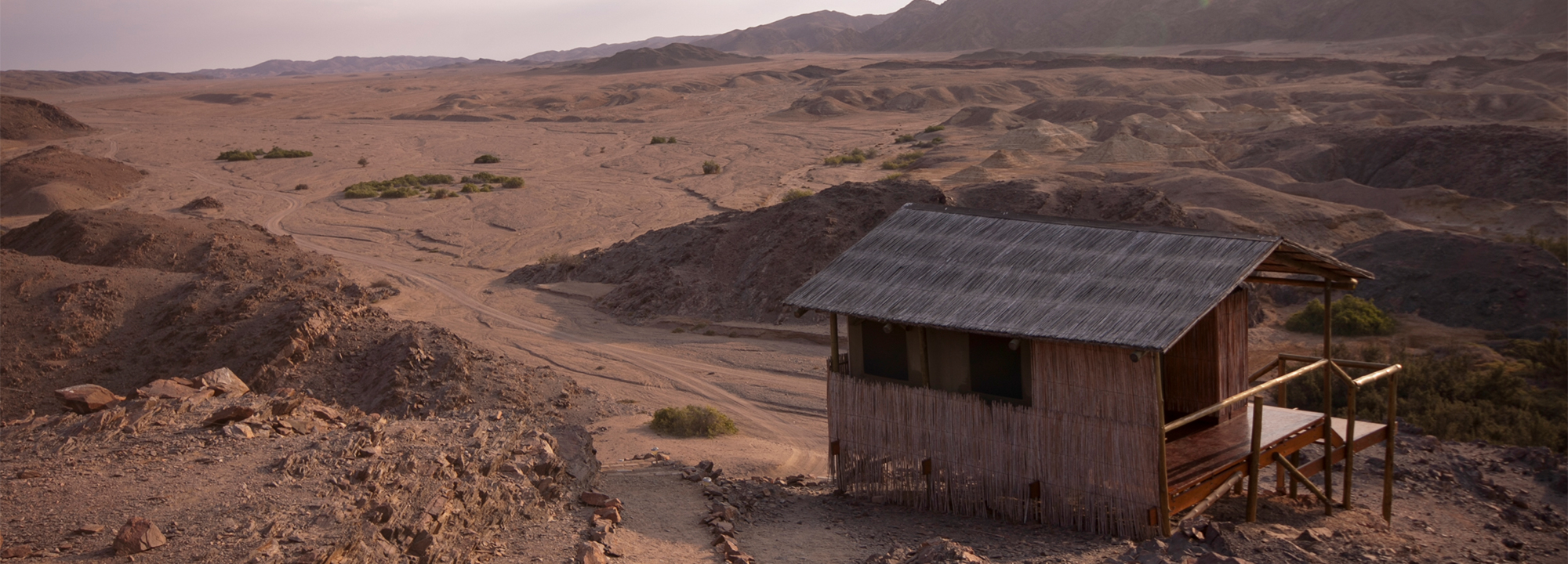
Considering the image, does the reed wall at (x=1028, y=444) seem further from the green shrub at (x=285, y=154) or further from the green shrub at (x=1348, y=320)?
the green shrub at (x=285, y=154)

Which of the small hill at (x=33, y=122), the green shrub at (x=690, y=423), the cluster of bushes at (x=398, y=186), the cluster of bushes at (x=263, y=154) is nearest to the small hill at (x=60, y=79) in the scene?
the small hill at (x=33, y=122)

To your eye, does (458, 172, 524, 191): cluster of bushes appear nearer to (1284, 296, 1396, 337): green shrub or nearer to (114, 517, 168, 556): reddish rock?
(1284, 296, 1396, 337): green shrub

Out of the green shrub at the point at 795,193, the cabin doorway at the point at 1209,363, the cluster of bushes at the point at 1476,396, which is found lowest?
the cluster of bushes at the point at 1476,396

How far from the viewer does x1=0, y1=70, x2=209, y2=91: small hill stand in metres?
134

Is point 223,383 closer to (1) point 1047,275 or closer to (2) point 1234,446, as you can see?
(1) point 1047,275

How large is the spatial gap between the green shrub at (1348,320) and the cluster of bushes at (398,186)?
94.2 ft

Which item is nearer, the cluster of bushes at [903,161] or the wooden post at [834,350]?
the wooden post at [834,350]

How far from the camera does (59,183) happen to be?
34531mm

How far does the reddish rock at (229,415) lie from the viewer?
8.98 m

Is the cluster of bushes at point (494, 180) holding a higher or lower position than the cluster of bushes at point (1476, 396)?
higher

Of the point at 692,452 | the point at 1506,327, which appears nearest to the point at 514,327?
the point at 692,452

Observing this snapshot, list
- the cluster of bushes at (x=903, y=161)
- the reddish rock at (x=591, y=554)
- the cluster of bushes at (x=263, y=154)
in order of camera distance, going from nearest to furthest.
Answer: the reddish rock at (x=591, y=554) → the cluster of bushes at (x=903, y=161) → the cluster of bushes at (x=263, y=154)

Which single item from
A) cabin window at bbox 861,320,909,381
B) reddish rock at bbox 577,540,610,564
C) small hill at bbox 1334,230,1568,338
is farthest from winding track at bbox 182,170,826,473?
small hill at bbox 1334,230,1568,338

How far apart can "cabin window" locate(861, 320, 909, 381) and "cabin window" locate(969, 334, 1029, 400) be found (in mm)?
751
